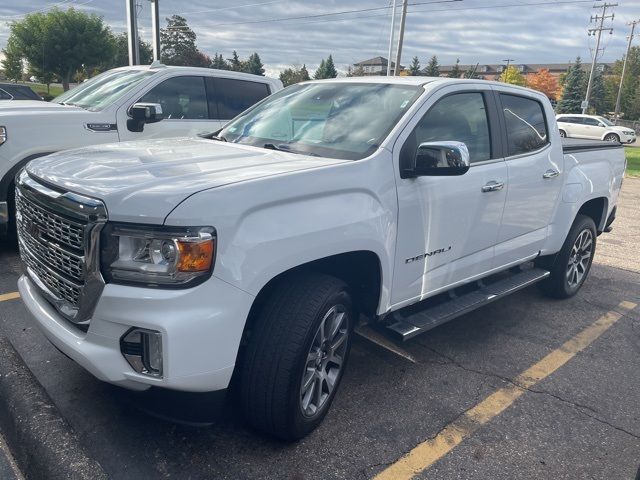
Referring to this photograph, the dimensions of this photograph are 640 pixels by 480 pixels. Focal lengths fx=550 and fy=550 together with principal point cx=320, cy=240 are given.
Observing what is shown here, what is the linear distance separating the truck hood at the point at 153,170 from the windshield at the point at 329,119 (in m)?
0.22

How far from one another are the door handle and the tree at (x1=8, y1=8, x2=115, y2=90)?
46.8m

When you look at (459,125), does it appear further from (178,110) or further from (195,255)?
(178,110)

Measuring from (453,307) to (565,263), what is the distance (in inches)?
77.2

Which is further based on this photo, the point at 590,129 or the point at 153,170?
the point at 590,129

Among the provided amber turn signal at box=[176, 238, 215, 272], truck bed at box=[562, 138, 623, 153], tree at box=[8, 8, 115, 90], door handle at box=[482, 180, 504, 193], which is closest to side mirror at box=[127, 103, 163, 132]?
door handle at box=[482, 180, 504, 193]

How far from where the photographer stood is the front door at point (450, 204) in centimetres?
321

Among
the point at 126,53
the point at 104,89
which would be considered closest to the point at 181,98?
the point at 104,89

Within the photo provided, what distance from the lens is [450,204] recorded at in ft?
11.3

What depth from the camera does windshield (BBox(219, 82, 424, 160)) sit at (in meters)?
3.26

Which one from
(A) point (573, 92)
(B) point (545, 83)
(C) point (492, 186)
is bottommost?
(C) point (492, 186)

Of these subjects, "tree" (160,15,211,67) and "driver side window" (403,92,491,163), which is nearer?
"driver side window" (403,92,491,163)

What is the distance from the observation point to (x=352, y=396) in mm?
3336

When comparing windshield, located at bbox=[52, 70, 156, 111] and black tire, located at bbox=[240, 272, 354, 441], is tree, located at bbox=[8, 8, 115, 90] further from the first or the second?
black tire, located at bbox=[240, 272, 354, 441]

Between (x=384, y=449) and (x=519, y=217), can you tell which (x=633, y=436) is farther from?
(x=519, y=217)
